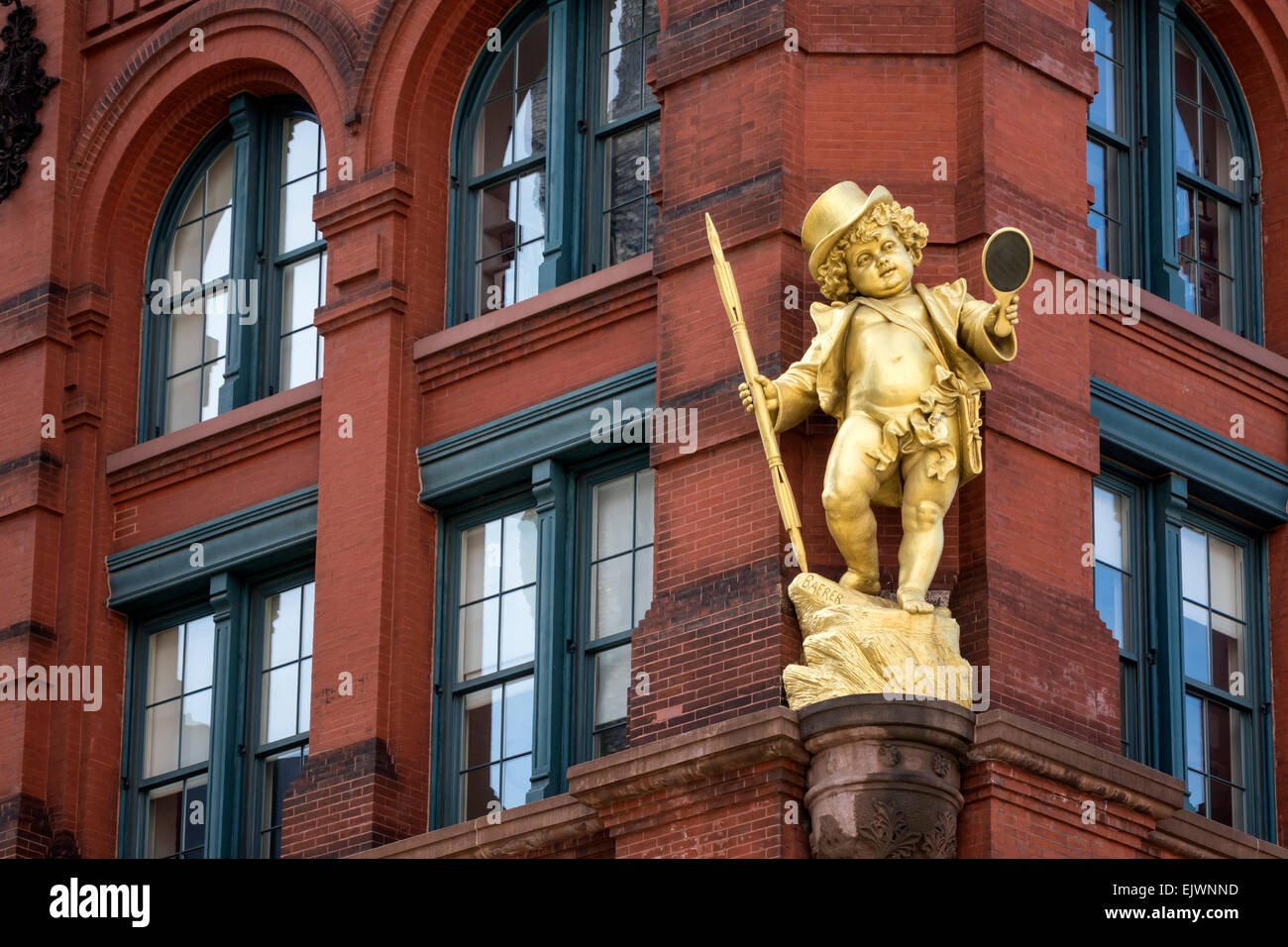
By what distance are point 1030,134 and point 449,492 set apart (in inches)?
203

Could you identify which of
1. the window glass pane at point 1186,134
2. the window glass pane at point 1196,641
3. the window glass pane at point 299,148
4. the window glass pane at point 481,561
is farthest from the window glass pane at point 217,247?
the window glass pane at point 1196,641

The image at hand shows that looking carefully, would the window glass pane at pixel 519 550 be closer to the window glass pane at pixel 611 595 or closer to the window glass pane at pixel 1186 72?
the window glass pane at pixel 611 595

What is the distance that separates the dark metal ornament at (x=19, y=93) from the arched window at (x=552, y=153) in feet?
14.4

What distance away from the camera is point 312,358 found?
28.2 meters

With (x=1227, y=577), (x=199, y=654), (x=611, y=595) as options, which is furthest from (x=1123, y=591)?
(x=199, y=654)

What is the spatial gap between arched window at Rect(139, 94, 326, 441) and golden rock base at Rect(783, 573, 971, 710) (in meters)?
6.91

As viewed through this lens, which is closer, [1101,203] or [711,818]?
[711,818]

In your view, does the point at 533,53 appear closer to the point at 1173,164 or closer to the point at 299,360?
the point at 299,360

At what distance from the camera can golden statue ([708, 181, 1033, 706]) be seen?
73.6 feet

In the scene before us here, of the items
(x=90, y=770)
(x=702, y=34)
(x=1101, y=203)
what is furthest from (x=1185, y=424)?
(x=90, y=770)

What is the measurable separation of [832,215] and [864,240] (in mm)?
272

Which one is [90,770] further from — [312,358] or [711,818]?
[711,818]

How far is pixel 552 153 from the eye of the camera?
26875mm

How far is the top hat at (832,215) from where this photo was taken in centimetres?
2305
